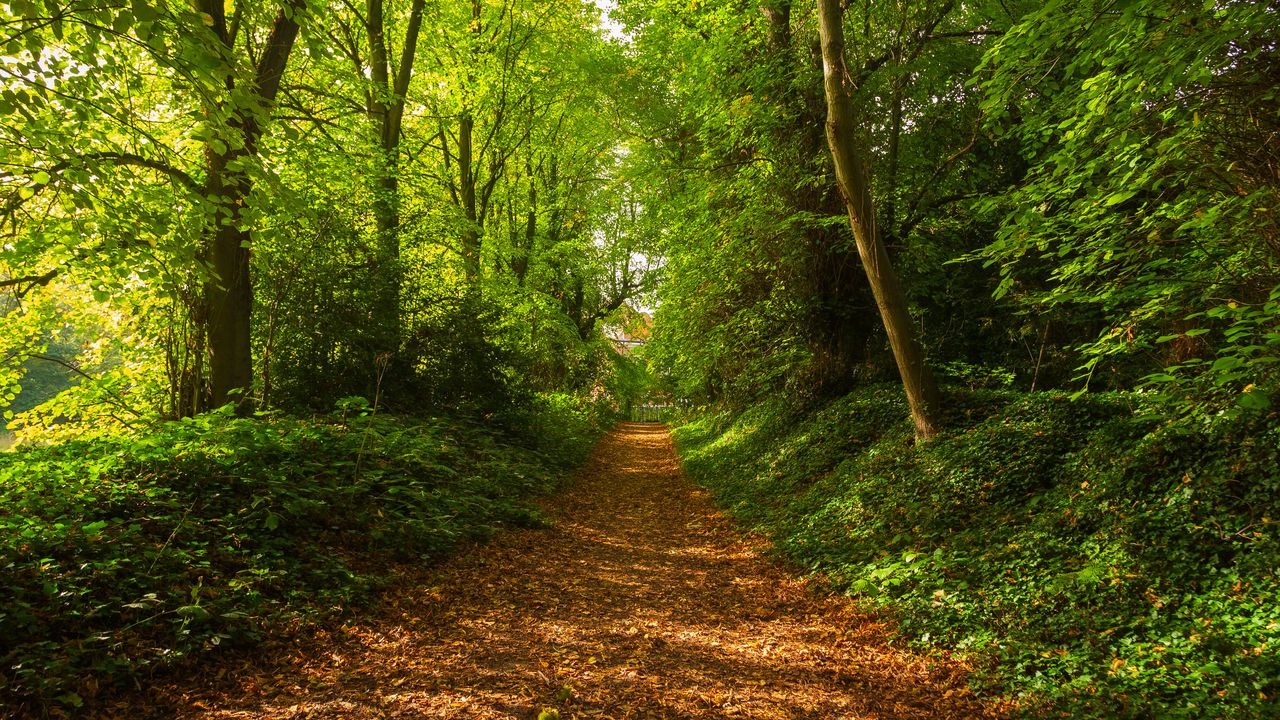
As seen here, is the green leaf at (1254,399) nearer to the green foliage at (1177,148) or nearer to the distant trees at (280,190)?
the green foliage at (1177,148)

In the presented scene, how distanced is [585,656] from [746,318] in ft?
29.5

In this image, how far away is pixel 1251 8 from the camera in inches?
145

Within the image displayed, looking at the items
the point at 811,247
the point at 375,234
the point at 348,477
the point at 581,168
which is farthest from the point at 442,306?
the point at 581,168

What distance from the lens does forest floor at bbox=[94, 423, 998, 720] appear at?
353 cm

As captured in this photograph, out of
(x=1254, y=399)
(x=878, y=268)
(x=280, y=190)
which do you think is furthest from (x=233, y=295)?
(x=1254, y=399)

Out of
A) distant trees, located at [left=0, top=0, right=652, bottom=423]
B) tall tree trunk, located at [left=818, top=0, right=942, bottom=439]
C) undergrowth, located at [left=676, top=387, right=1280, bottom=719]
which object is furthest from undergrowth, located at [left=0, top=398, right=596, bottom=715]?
tall tree trunk, located at [left=818, top=0, right=942, bottom=439]

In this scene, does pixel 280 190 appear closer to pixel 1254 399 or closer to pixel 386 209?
pixel 386 209

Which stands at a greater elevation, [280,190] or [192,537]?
[280,190]

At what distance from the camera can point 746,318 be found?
1234 centimetres

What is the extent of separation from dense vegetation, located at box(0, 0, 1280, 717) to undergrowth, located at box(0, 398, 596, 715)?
0.03 meters

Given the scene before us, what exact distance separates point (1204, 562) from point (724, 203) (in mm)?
9821

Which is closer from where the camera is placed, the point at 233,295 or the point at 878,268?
the point at 878,268

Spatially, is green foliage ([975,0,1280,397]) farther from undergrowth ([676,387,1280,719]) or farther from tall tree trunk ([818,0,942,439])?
tall tree trunk ([818,0,942,439])

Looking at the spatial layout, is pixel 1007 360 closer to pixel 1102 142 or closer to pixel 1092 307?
pixel 1092 307
